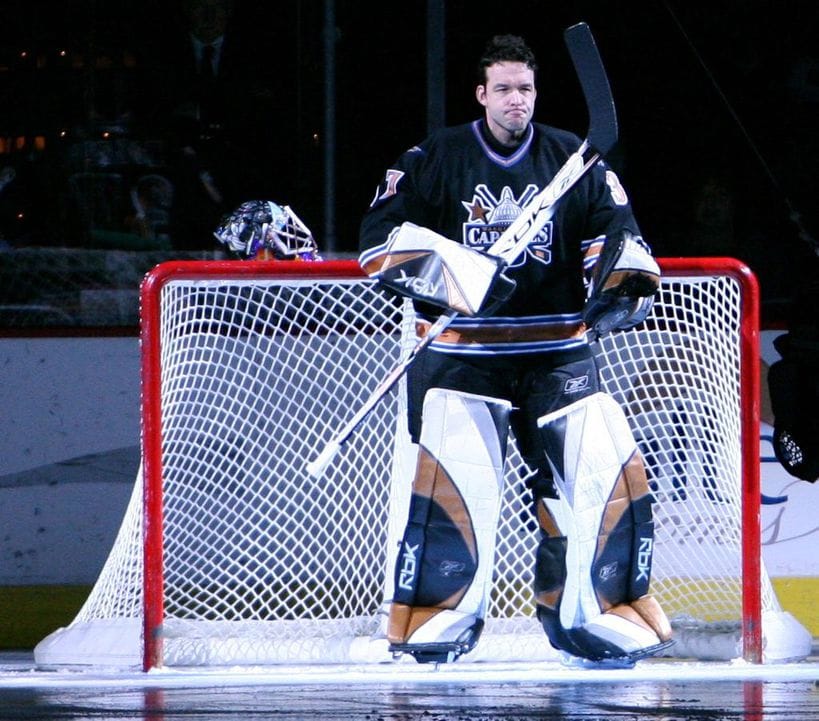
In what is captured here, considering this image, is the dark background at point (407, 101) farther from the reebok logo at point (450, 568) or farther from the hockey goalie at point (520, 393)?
the reebok logo at point (450, 568)

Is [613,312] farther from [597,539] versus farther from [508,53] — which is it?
[508,53]

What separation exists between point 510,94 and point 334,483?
55.4 inches

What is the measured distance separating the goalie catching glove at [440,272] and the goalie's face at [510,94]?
321 mm

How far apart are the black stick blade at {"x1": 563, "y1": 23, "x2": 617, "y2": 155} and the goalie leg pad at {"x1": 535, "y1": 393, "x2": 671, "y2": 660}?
599mm

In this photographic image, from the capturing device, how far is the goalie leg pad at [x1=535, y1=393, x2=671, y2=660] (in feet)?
14.1

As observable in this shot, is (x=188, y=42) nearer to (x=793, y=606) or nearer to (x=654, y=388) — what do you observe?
(x=654, y=388)

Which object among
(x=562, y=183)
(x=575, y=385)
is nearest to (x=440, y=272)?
(x=562, y=183)

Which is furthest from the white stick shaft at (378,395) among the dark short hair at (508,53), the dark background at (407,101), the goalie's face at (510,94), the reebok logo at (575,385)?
the dark background at (407,101)

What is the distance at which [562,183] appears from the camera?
4.20m

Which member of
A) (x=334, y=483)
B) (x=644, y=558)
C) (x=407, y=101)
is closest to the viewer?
(x=644, y=558)

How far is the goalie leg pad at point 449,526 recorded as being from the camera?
4281 millimetres

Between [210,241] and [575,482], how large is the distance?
2.46 meters

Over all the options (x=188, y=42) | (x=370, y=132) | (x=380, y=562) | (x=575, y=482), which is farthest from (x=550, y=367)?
(x=188, y=42)

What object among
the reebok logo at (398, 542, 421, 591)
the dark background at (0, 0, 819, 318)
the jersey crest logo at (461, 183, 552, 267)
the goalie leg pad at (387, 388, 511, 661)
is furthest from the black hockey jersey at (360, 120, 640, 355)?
the dark background at (0, 0, 819, 318)
